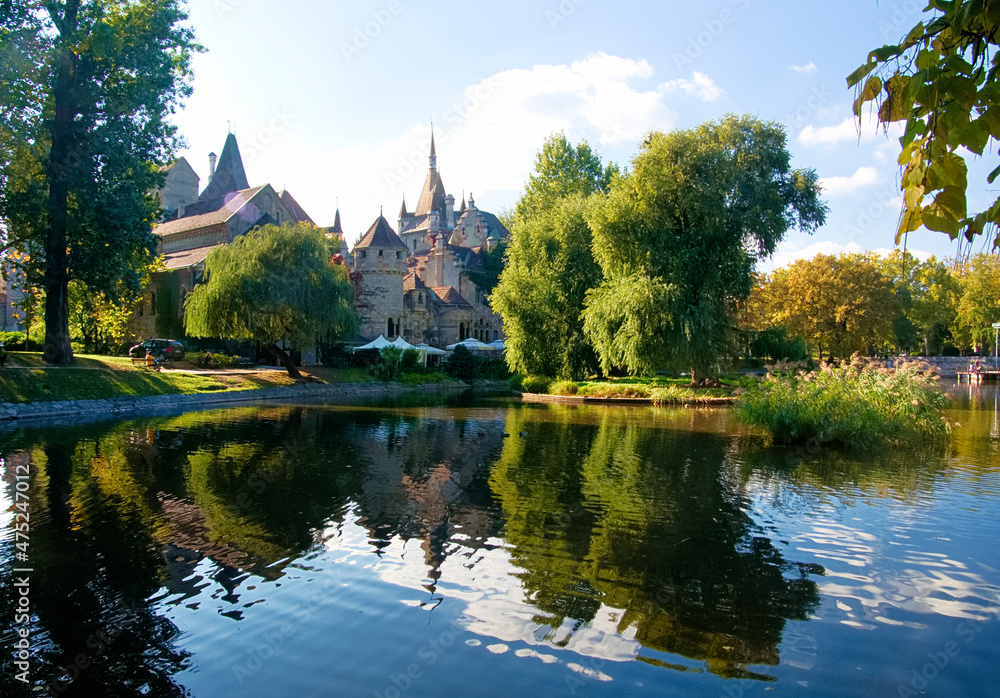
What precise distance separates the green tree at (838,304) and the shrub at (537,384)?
2933 centimetres

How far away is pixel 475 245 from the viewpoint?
8481 centimetres

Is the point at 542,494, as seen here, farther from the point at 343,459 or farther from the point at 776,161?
the point at 776,161

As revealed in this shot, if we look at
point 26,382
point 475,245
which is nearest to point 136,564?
point 26,382

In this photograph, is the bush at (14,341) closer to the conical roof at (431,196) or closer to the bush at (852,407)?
the bush at (852,407)

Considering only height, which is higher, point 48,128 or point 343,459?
point 48,128

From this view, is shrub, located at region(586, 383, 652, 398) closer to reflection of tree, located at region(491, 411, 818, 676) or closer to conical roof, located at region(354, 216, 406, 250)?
reflection of tree, located at region(491, 411, 818, 676)

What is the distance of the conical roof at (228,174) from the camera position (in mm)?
68812

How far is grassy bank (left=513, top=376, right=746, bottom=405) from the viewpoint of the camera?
3033 centimetres

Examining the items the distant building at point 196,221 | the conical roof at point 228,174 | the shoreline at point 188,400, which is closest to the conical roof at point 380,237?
the distant building at point 196,221

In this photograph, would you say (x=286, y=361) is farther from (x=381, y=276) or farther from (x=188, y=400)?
(x=381, y=276)

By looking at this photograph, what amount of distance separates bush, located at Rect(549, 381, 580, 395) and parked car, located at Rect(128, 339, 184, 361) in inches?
861

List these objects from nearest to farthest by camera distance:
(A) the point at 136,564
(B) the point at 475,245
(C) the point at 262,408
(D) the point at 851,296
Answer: (A) the point at 136,564, (C) the point at 262,408, (D) the point at 851,296, (B) the point at 475,245

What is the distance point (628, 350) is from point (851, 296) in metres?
37.2

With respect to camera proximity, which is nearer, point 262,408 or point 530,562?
point 530,562
